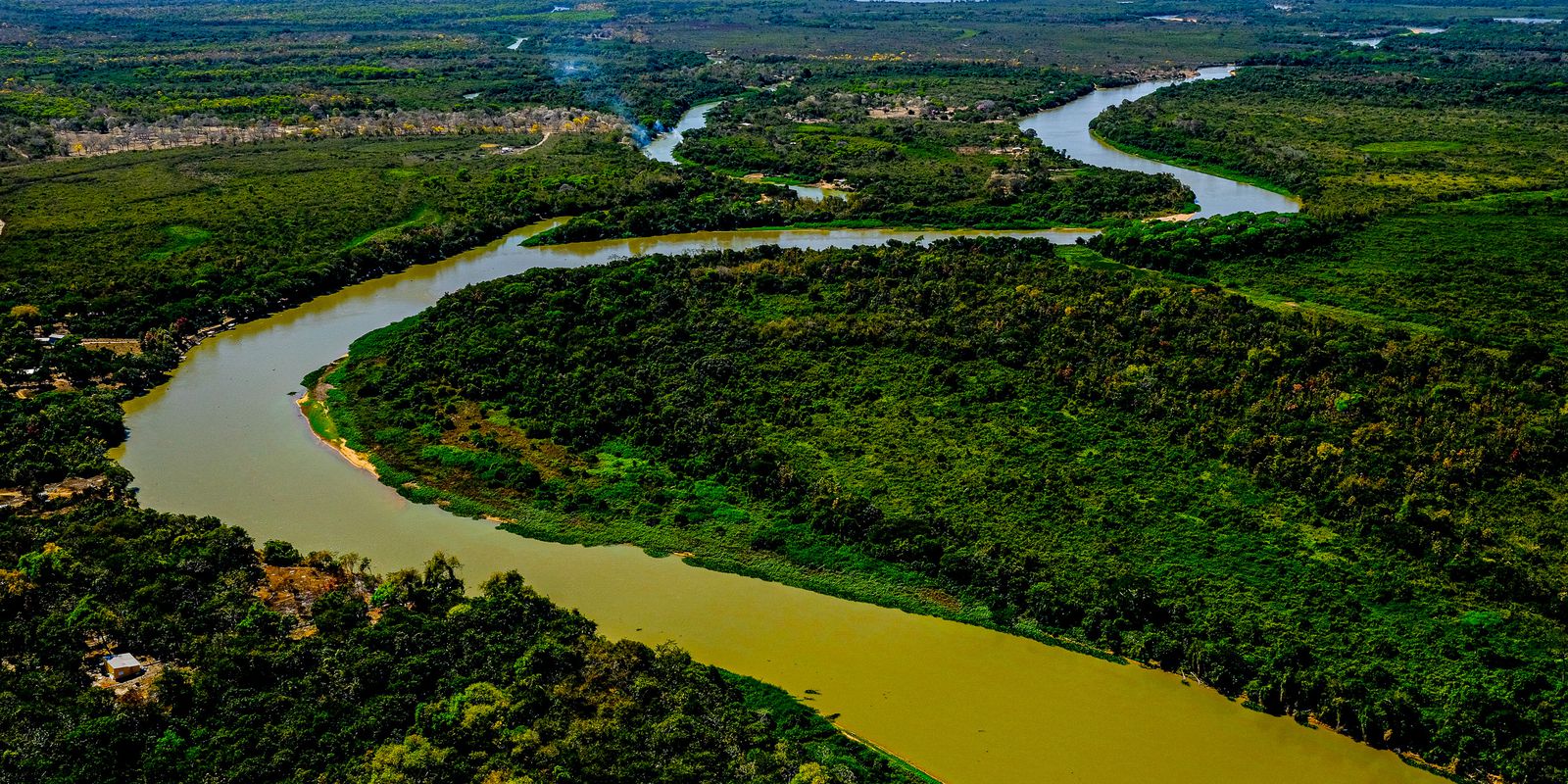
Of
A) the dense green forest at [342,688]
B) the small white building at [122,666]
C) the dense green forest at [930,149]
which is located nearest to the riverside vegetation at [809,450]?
the dense green forest at [342,688]

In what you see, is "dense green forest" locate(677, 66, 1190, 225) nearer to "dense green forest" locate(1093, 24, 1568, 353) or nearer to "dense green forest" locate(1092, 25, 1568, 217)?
"dense green forest" locate(1093, 24, 1568, 353)

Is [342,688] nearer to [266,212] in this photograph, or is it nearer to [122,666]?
[122,666]

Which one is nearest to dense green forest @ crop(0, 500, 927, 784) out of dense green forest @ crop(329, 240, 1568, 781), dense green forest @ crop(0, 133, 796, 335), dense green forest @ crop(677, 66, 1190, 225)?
dense green forest @ crop(329, 240, 1568, 781)

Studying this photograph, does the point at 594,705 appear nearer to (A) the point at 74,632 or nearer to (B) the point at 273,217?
(A) the point at 74,632

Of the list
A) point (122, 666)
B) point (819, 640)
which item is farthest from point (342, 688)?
point (819, 640)

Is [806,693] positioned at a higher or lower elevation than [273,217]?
lower

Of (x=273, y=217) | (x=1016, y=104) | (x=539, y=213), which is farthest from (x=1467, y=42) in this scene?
(x=273, y=217)

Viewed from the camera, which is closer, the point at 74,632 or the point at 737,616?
the point at 74,632
